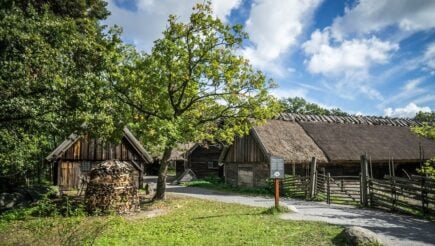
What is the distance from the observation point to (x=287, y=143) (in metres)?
26.3

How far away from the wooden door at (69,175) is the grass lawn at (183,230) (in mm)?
8605

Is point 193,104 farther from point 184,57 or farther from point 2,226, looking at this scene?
point 2,226

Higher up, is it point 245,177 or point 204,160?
point 204,160

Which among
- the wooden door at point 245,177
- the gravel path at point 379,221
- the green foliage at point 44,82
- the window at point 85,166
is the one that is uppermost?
the green foliage at point 44,82

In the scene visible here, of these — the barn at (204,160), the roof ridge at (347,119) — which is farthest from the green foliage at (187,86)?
the barn at (204,160)

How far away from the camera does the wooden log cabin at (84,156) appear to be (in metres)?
21.8

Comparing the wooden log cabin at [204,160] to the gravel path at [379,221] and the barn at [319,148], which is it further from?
the gravel path at [379,221]

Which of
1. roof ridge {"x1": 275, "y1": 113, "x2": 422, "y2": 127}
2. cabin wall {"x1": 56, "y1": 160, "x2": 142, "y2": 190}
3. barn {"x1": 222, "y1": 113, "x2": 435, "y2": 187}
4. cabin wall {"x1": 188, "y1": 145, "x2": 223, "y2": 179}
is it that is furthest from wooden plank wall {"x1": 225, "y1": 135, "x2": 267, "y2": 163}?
cabin wall {"x1": 56, "y1": 160, "x2": 142, "y2": 190}

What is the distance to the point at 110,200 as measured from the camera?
14.8m

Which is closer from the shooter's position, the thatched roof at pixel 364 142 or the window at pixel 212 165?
the thatched roof at pixel 364 142

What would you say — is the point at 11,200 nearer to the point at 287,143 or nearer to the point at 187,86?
the point at 187,86

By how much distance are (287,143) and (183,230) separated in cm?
1644

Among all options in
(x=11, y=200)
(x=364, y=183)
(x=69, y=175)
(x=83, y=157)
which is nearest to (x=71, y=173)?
(x=69, y=175)

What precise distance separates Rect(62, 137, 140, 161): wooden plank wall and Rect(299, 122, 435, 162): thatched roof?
14.9 metres
